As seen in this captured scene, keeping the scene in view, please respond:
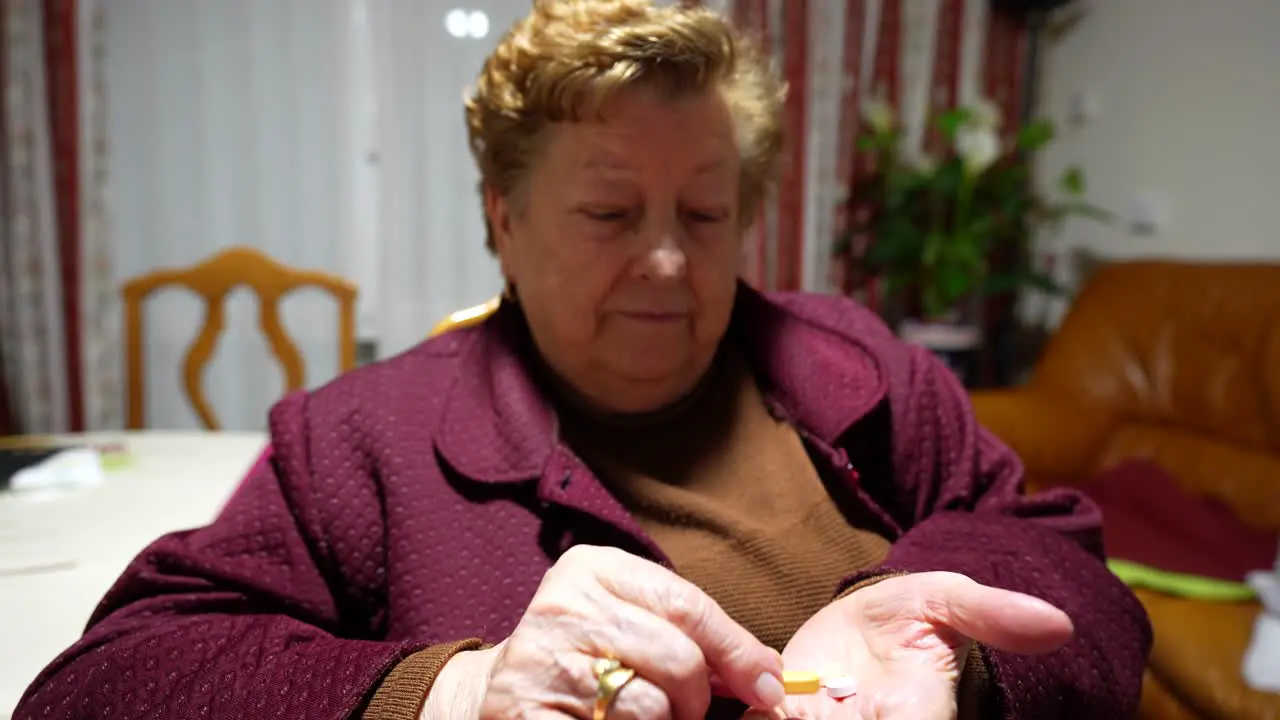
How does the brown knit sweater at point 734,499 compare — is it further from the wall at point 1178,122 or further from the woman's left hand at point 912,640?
the wall at point 1178,122

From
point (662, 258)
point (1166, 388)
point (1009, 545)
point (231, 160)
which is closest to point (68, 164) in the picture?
point (231, 160)

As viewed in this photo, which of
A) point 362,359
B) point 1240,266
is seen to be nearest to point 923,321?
point 1240,266

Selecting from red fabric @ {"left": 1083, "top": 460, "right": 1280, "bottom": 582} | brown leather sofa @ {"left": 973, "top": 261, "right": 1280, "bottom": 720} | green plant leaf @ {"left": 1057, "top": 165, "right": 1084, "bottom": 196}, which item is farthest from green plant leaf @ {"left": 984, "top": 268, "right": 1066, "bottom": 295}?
red fabric @ {"left": 1083, "top": 460, "right": 1280, "bottom": 582}

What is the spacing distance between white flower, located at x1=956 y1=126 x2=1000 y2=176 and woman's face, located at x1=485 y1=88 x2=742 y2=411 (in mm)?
1929

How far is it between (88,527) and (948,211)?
8.17 ft

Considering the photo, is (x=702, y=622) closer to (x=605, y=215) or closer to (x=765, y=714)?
(x=765, y=714)

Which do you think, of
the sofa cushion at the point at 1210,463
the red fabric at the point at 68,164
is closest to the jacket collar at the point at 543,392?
the sofa cushion at the point at 1210,463

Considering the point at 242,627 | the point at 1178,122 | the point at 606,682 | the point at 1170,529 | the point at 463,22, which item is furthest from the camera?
the point at 463,22

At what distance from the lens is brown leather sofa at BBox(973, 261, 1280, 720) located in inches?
76.9

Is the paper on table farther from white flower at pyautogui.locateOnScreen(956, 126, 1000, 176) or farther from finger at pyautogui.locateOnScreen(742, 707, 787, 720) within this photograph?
white flower at pyautogui.locateOnScreen(956, 126, 1000, 176)

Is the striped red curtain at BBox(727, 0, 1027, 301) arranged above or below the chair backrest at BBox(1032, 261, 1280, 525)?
above

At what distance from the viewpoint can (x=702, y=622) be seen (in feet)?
1.66

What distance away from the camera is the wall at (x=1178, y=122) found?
2209 mm

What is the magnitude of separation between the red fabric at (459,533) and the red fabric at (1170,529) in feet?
3.19
